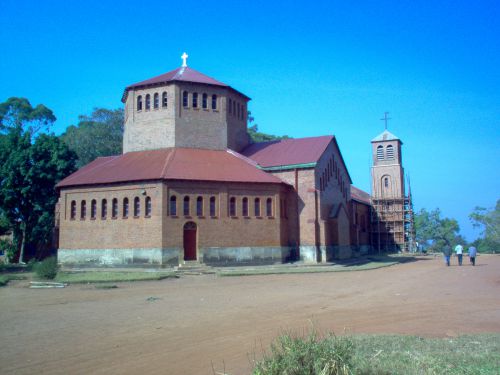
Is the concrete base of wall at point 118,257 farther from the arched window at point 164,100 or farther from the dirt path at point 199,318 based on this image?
the arched window at point 164,100

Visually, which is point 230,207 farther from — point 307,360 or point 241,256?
point 307,360

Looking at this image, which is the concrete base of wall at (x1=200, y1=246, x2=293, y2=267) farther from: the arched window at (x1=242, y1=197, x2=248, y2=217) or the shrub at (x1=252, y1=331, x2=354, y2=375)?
the shrub at (x1=252, y1=331, x2=354, y2=375)

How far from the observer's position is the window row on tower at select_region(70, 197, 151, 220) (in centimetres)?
3083

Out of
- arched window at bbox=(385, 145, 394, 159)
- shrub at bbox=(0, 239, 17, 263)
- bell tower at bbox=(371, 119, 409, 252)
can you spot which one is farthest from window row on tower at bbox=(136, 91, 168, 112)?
arched window at bbox=(385, 145, 394, 159)

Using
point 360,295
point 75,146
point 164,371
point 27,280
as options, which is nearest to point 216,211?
point 27,280

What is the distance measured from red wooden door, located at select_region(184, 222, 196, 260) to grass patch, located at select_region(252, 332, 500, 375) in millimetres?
22633

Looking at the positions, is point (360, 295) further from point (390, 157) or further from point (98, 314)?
point (390, 157)

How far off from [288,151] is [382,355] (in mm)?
30796

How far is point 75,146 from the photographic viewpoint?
58656mm

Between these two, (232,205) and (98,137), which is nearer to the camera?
(232,205)

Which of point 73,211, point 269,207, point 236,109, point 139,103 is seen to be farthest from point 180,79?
point 73,211

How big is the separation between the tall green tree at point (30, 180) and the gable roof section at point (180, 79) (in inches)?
321

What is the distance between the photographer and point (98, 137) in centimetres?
5975

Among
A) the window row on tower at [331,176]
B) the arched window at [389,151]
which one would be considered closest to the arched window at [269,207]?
the window row on tower at [331,176]
